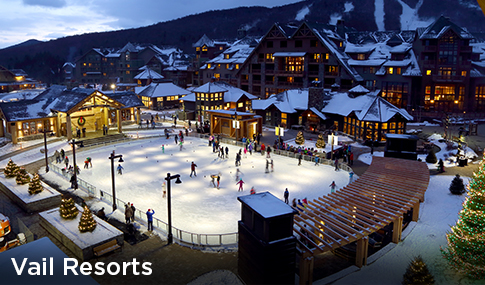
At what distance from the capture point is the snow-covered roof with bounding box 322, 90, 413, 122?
4391 cm

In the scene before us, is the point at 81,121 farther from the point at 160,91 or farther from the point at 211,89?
the point at 160,91

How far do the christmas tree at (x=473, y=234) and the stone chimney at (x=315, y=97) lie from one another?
36.3 m

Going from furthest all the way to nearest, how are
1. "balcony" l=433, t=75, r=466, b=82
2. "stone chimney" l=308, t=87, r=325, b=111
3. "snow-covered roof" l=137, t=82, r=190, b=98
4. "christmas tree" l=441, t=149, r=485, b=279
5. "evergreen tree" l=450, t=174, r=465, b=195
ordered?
"snow-covered roof" l=137, t=82, r=190, b=98, "balcony" l=433, t=75, r=466, b=82, "stone chimney" l=308, t=87, r=325, b=111, "evergreen tree" l=450, t=174, r=465, b=195, "christmas tree" l=441, t=149, r=485, b=279

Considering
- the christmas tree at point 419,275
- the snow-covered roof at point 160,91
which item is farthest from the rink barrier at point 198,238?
the snow-covered roof at point 160,91

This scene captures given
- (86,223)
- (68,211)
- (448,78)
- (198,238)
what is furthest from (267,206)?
(448,78)

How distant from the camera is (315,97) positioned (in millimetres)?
51531

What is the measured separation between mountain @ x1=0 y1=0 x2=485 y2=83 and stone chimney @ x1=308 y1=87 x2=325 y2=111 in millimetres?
82709

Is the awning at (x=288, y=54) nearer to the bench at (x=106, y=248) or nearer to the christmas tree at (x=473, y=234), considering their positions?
the christmas tree at (x=473, y=234)

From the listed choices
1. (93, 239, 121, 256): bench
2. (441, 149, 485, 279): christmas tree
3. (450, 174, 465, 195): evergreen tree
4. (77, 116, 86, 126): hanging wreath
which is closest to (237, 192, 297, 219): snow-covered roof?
(93, 239, 121, 256): bench

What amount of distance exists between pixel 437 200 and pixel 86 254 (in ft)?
76.7

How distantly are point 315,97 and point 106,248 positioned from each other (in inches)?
1544

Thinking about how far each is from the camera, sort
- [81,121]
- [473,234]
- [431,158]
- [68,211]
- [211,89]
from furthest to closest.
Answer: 1. [211,89]
2. [81,121]
3. [431,158]
4. [68,211]
5. [473,234]

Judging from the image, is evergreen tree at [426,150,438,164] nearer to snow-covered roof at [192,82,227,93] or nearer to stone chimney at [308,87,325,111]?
stone chimney at [308,87,325,111]

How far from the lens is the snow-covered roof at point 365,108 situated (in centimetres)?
4391
